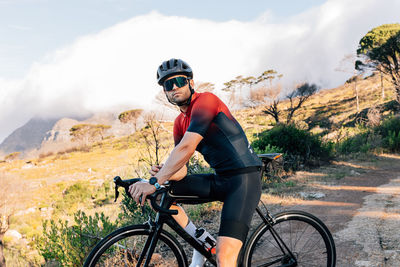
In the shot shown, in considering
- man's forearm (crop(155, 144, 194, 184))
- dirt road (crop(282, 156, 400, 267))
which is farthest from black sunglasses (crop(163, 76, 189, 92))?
dirt road (crop(282, 156, 400, 267))

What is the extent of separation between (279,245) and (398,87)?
20.9m

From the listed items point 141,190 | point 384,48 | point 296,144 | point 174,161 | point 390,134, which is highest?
point 384,48

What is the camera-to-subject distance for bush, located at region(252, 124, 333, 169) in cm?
1111

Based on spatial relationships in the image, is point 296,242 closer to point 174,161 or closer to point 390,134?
point 174,161

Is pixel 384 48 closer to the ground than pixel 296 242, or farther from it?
farther from it

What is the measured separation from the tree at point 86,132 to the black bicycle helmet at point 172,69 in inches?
3149

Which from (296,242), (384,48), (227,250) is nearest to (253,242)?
(227,250)

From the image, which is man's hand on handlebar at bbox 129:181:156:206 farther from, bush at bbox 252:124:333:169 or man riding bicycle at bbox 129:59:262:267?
bush at bbox 252:124:333:169

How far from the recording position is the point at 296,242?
277 centimetres

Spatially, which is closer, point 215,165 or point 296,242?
point 215,165

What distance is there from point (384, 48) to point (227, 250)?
92.4 ft

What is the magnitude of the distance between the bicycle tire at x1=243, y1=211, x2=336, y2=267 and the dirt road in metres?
0.88

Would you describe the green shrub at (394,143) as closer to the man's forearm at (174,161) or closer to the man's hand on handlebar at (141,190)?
the man's forearm at (174,161)

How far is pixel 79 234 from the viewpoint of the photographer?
4238 mm
